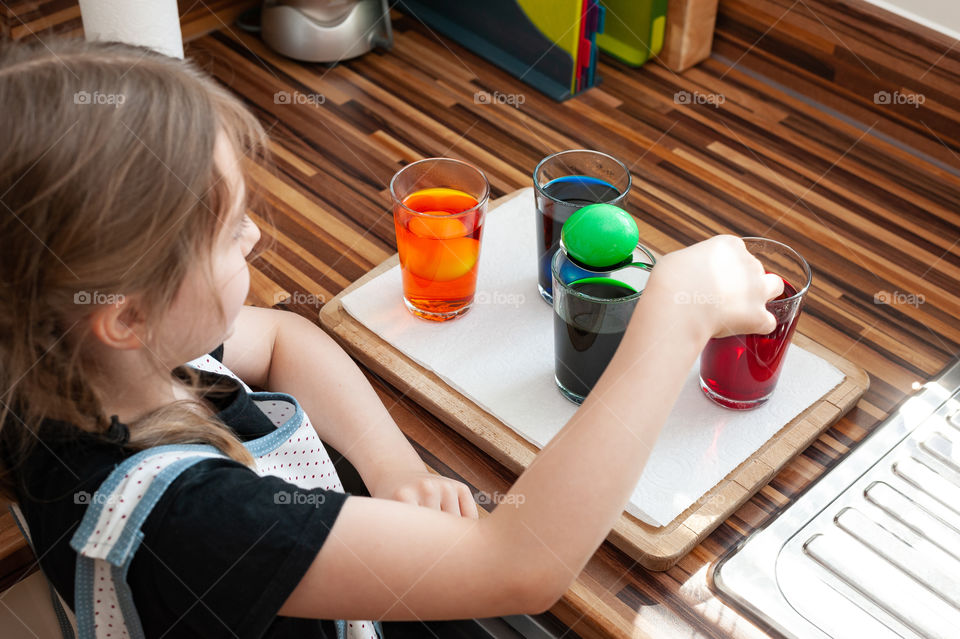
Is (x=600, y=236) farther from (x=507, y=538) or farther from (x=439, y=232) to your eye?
(x=507, y=538)

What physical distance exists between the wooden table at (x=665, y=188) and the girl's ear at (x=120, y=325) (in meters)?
0.26

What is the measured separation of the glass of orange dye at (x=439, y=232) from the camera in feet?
2.69

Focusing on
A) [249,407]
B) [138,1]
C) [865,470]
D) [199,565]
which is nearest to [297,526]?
[199,565]

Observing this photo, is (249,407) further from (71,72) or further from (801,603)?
(801,603)

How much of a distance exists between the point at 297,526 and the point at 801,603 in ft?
1.16

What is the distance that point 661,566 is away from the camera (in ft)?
2.21

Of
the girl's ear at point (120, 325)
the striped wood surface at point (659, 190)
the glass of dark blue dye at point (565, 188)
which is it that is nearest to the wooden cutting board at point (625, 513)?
the striped wood surface at point (659, 190)

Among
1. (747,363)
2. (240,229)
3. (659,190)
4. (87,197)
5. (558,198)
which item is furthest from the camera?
(659,190)

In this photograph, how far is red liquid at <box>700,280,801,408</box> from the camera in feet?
2.39

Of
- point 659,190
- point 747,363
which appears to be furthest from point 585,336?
point 659,190

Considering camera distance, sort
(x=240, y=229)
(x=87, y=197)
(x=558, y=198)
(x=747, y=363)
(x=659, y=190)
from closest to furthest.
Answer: (x=87, y=197)
(x=240, y=229)
(x=747, y=363)
(x=558, y=198)
(x=659, y=190)

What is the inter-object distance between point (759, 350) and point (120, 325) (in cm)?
47

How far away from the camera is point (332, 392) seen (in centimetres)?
81

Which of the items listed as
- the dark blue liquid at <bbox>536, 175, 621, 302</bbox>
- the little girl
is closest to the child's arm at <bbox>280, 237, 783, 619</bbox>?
the little girl
